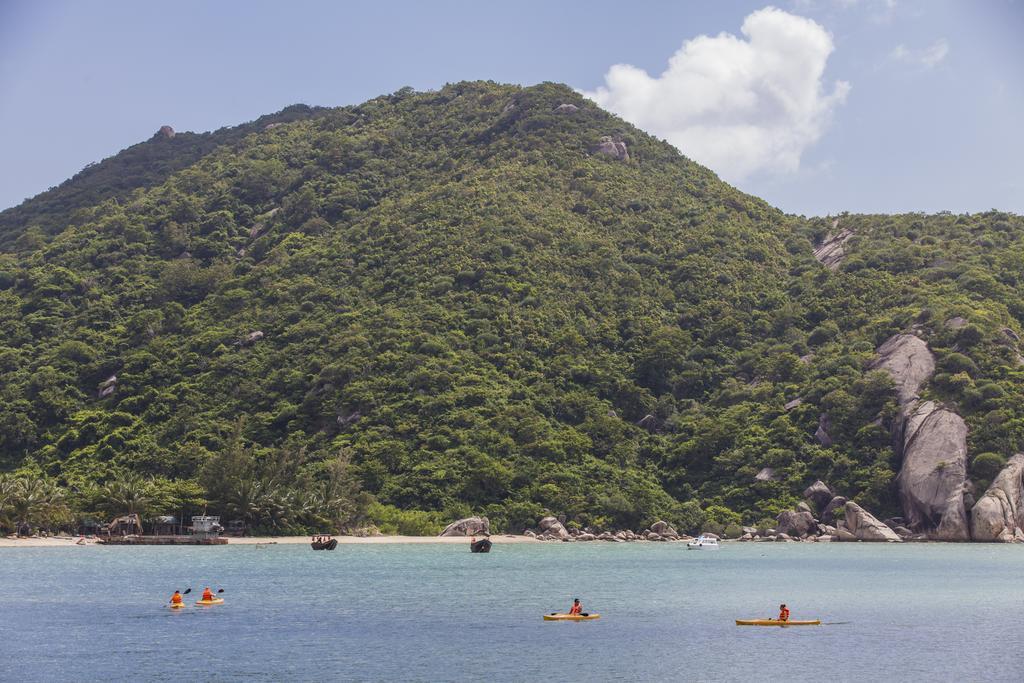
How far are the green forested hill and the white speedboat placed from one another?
9.69 meters

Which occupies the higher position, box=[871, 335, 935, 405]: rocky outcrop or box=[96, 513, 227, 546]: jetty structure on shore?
box=[871, 335, 935, 405]: rocky outcrop

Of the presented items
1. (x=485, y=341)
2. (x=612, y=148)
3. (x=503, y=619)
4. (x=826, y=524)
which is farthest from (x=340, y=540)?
(x=612, y=148)

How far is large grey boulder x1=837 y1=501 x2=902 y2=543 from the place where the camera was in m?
102

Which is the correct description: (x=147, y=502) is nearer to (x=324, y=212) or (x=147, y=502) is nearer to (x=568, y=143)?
(x=324, y=212)

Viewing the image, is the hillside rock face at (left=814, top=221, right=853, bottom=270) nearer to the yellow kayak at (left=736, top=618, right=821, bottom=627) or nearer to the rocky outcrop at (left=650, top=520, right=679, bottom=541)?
the rocky outcrop at (left=650, top=520, right=679, bottom=541)

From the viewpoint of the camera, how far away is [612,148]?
180 meters

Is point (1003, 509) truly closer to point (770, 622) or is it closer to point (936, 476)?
point (936, 476)

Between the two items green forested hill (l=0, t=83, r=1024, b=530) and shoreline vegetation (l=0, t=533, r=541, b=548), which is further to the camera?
green forested hill (l=0, t=83, r=1024, b=530)

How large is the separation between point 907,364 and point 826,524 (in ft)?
65.7

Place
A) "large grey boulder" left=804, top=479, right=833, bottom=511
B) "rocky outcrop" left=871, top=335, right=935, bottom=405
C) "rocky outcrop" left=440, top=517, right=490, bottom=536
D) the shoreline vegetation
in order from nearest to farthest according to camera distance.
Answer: the shoreline vegetation → "rocky outcrop" left=440, top=517, right=490, bottom=536 → "large grey boulder" left=804, top=479, right=833, bottom=511 → "rocky outcrop" left=871, top=335, right=935, bottom=405

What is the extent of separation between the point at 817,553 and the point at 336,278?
77434 millimetres

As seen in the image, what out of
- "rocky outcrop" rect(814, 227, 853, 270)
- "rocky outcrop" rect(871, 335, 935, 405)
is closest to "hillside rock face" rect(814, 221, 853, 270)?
"rocky outcrop" rect(814, 227, 853, 270)

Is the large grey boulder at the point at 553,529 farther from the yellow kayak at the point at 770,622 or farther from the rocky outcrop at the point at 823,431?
the yellow kayak at the point at 770,622

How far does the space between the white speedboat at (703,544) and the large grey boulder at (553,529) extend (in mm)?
12321
